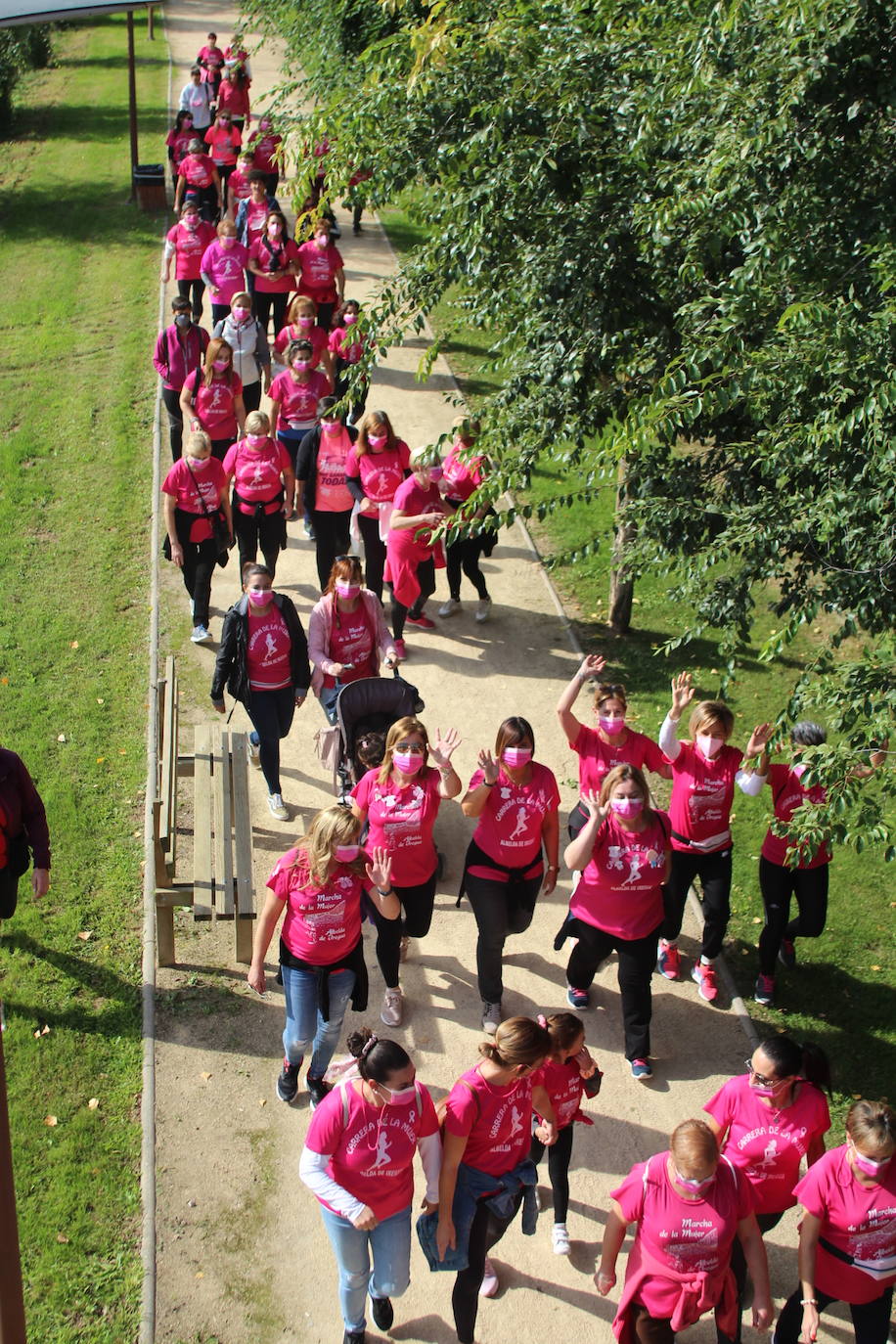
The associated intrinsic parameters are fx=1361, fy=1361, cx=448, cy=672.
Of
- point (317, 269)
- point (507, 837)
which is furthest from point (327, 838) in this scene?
point (317, 269)

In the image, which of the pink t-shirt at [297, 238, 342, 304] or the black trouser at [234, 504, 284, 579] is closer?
the black trouser at [234, 504, 284, 579]

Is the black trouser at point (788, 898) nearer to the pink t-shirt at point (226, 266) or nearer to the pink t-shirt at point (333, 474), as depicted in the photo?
the pink t-shirt at point (333, 474)

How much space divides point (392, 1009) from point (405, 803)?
1252 millimetres

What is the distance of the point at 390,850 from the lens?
23.3 ft

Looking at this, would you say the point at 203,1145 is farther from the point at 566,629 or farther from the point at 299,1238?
the point at 566,629

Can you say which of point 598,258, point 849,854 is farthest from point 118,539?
point 849,854

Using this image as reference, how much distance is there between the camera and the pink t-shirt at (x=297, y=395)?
11398 mm

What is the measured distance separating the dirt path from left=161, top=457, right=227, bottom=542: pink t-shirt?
1173 millimetres

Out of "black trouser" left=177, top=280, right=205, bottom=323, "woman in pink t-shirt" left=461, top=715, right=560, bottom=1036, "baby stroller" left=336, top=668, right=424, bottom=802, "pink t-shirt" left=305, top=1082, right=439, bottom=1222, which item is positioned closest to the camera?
"pink t-shirt" left=305, top=1082, right=439, bottom=1222

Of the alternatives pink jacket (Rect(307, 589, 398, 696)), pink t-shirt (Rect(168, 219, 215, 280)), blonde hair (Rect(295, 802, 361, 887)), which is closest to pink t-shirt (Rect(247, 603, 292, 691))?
pink jacket (Rect(307, 589, 398, 696))

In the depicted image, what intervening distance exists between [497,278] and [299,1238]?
18.7ft

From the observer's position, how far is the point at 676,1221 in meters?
5.23

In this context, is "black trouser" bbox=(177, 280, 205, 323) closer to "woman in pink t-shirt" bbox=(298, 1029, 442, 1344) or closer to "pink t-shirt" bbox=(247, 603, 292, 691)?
"pink t-shirt" bbox=(247, 603, 292, 691)

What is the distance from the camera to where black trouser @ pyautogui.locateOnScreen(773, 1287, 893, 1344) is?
5648 mm
